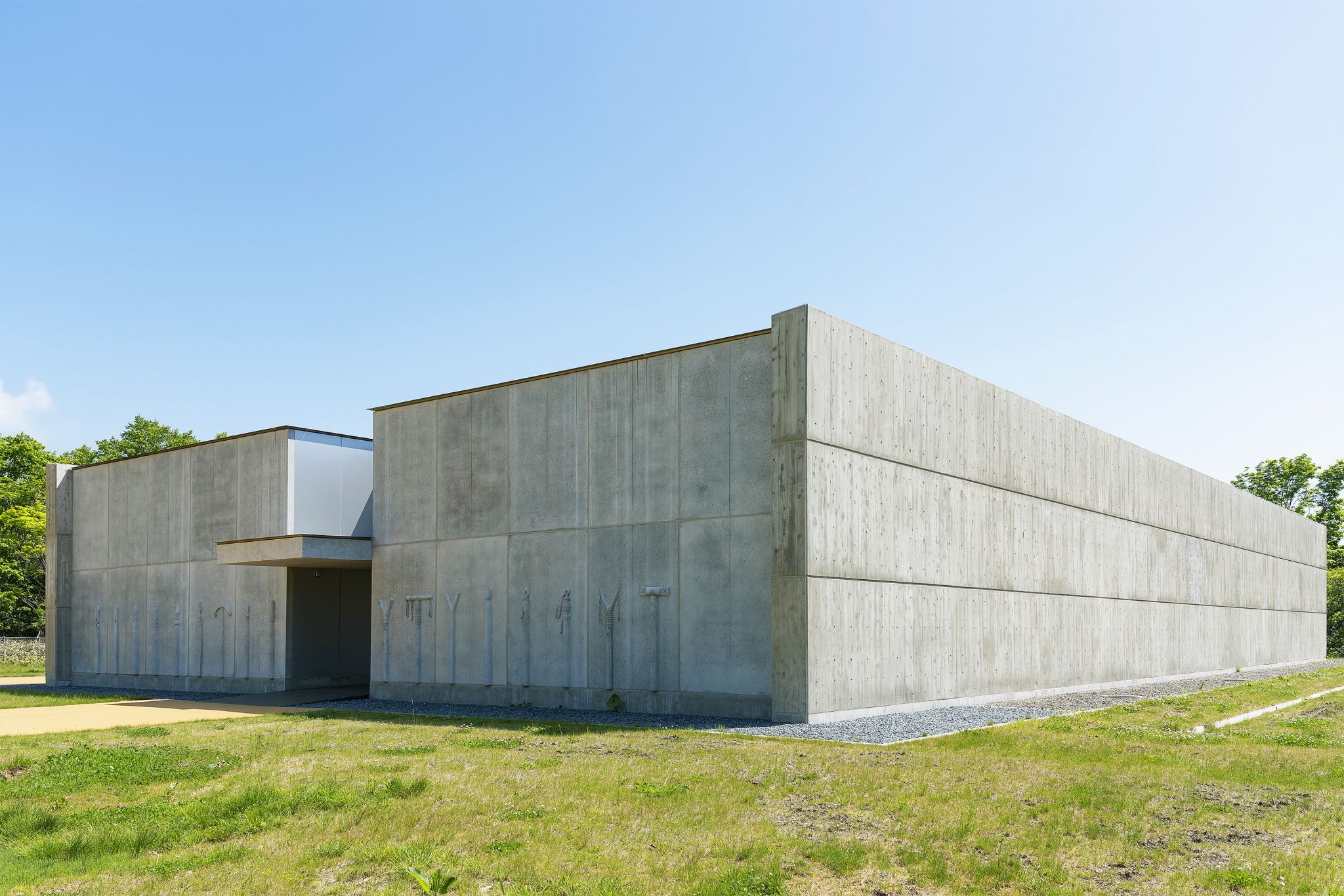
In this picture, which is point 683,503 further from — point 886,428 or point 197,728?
point 197,728

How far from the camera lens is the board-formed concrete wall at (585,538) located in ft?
56.1

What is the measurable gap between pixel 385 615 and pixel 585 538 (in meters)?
5.94

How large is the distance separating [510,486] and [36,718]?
924 cm

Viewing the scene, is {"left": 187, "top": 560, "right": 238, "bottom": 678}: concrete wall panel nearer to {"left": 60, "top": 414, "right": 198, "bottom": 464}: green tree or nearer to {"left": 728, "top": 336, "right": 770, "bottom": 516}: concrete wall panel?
{"left": 728, "top": 336, "right": 770, "bottom": 516}: concrete wall panel

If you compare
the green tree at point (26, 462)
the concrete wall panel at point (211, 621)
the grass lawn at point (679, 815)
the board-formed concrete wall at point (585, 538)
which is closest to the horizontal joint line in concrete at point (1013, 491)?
the board-formed concrete wall at point (585, 538)

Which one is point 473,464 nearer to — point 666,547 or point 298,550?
point 298,550

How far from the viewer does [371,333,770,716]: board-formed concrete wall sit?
56.1 ft

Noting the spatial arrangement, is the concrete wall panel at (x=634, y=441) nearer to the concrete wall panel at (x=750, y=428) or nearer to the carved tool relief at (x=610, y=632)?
the concrete wall panel at (x=750, y=428)

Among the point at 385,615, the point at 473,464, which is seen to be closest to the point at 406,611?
the point at 385,615

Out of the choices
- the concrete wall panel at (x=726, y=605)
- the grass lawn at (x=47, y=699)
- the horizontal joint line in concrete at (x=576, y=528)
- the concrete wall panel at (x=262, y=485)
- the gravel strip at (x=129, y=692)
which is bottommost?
the gravel strip at (x=129, y=692)

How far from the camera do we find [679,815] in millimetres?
9148

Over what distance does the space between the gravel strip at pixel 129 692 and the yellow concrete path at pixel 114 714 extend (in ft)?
4.06

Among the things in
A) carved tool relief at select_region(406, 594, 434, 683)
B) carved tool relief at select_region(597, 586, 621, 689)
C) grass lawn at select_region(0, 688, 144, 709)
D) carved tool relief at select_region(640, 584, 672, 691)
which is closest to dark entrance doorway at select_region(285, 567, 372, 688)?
grass lawn at select_region(0, 688, 144, 709)

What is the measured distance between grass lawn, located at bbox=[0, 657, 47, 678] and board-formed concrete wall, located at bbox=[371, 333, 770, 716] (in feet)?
62.6
